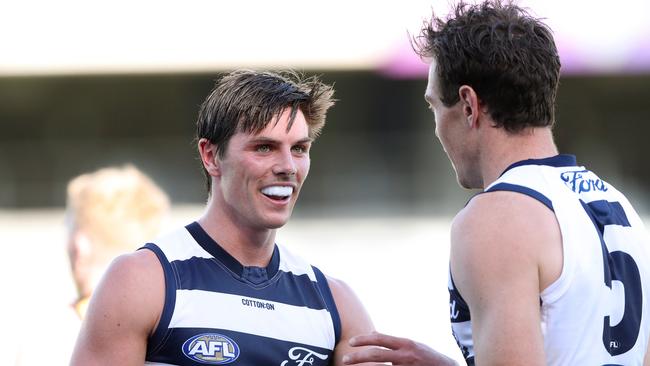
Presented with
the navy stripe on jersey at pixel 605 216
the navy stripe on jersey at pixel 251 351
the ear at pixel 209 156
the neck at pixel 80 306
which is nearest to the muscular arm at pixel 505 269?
the navy stripe on jersey at pixel 605 216

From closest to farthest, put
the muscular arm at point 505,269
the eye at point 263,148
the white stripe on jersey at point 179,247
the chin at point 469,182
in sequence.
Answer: the muscular arm at point 505,269
the chin at point 469,182
the white stripe on jersey at point 179,247
the eye at point 263,148

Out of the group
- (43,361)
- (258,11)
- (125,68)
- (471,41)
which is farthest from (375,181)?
(471,41)

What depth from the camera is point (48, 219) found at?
1717 cm

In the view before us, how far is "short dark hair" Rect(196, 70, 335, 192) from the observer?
3.32 m

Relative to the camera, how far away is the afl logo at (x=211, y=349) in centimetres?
303

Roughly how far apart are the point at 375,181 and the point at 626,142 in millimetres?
4479

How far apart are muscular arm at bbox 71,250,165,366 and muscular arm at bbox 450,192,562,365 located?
3.21 ft

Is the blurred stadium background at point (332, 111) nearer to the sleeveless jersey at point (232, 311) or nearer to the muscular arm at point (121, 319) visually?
the sleeveless jersey at point (232, 311)

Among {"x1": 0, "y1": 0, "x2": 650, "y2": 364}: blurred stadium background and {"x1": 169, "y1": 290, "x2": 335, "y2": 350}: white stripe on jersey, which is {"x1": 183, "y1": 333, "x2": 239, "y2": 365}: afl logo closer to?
{"x1": 169, "y1": 290, "x2": 335, "y2": 350}: white stripe on jersey

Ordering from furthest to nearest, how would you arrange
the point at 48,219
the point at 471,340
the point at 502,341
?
the point at 48,219 < the point at 471,340 < the point at 502,341

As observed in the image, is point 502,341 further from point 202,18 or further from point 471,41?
point 202,18

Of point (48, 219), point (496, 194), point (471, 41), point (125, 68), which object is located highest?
point (125, 68)

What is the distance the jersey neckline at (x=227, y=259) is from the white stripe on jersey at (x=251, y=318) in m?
0.09

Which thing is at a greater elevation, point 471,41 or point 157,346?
point 471,41
